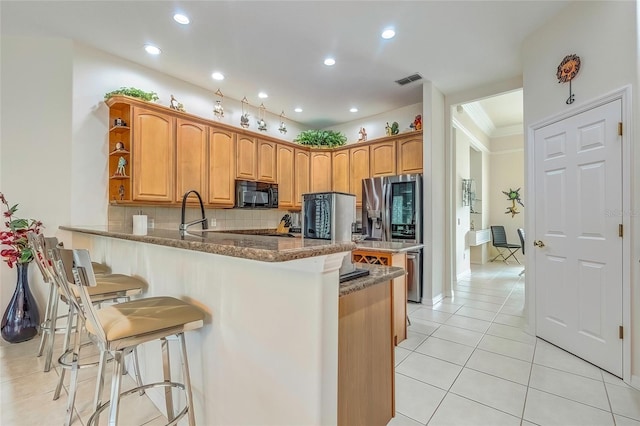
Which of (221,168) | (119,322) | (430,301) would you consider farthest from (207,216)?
(430,301)

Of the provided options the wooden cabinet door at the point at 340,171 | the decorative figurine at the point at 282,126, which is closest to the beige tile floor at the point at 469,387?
the wooden cabinet door at the point at 340,171

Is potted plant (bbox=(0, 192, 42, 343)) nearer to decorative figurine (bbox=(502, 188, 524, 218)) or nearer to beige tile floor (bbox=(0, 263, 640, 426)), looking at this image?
beige tile floor (bbox=(0, 263, 640, 426))

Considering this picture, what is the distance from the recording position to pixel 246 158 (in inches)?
178

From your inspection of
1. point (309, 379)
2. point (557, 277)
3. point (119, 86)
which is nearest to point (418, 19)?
point (557, 277)

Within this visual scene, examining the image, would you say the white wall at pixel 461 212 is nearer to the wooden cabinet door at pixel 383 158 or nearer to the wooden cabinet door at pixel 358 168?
the wooden cabinet door at pixel 383 158

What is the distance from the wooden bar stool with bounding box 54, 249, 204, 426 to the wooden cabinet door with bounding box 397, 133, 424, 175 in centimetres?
368

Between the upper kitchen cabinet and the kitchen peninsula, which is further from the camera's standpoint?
the upper kitchen cabinet

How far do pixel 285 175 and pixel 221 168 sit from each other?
1.22 meters

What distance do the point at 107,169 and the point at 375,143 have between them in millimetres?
3694

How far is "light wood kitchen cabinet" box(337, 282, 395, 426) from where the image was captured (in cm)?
132

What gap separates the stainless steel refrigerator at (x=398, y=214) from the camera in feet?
13.2

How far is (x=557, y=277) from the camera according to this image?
276cm

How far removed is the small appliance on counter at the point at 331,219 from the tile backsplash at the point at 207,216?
2936 mm

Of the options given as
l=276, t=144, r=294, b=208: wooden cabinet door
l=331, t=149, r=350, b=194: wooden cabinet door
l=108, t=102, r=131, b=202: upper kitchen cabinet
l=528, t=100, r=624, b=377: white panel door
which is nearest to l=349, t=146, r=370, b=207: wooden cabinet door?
l=331, t=149, r=350, b=194: wooden cabinet door
